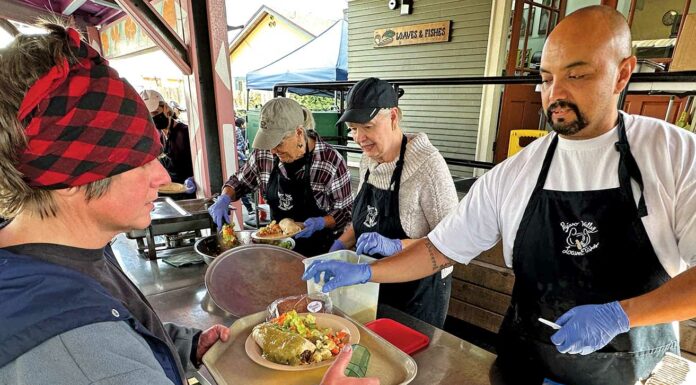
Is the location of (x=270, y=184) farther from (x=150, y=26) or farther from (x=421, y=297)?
(x=150, y=26)

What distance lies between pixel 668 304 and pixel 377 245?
47.2 inches

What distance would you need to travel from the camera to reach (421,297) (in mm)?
2100

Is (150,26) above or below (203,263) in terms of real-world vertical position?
above

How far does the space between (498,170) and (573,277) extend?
0.55m

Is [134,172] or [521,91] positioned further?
[521,91]

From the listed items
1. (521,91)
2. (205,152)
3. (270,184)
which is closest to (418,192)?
(270,184)

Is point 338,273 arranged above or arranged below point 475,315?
above

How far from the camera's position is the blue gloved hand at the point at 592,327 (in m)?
1.18

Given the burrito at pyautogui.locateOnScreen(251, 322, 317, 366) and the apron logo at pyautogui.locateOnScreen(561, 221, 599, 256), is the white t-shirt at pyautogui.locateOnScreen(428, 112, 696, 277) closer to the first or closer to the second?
the apron logo at pyautogui.locateOnScreen(561, 221, 599, 256)

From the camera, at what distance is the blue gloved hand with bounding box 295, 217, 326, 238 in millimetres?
2770

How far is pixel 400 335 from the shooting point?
1.53m

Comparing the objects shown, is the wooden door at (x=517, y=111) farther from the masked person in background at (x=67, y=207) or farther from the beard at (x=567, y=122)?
the masked person in background at (x=67, y=207)

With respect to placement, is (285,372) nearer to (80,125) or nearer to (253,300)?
(253,300)

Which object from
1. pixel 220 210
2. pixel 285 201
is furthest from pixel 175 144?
pixel 285 201
